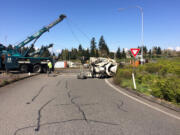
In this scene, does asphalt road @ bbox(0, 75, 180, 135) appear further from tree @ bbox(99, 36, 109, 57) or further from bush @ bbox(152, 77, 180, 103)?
tree @ bbox(99, 36, 109, 57)

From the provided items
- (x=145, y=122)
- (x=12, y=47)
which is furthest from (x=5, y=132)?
(x=12, y=47)

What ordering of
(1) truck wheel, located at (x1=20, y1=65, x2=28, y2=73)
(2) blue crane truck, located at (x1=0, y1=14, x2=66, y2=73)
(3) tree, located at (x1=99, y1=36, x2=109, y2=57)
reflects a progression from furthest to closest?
(3) tree, located at (x1=99, y1=36, x2=109, y2=57) < (1) truck wheel, located at (x1=20, y1=65, x2=28, y2=73) < (2) blue crane truck, located at (x1=0, y1=14, x2=66, y2=73)

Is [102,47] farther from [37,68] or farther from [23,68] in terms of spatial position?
[23,68]

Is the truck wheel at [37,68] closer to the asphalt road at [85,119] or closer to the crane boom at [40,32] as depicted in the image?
the crane boom at [40,32]

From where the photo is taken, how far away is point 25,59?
18.3m

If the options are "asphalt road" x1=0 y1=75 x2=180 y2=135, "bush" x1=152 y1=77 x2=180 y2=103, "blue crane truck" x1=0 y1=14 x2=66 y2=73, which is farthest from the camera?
"blue crane truck" x1=0 y1=14 x2=66 y2=73

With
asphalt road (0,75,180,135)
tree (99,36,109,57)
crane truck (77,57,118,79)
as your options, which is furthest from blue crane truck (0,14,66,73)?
tree (99,36,109,57)

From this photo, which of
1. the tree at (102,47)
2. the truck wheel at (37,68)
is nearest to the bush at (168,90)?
the truck wheel at (37,68)

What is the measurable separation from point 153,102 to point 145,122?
2.12 meters

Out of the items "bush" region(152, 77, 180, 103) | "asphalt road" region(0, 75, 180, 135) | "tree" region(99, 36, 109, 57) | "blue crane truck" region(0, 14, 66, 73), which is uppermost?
"tree" region(99, 36, 109, 57)

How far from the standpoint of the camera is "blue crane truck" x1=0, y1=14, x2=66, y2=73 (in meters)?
17.0

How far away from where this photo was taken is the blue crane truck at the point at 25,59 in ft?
55.9

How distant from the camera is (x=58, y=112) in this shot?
4504mm

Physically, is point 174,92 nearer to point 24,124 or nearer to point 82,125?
point 82,125
